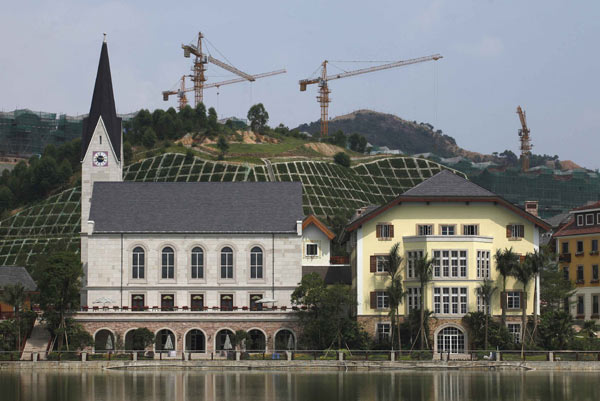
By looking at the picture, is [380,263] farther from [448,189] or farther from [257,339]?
[257,339]

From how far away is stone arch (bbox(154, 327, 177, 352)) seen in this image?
96062 mm

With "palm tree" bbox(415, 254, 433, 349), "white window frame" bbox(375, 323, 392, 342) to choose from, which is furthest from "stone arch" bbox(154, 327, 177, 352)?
"palm tree" bbox(415, 254, 433, 349)

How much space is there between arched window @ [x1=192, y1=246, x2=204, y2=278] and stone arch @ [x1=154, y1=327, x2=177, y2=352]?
763 cm

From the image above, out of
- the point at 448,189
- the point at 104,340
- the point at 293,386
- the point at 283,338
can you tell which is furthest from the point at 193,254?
the point at 293,386

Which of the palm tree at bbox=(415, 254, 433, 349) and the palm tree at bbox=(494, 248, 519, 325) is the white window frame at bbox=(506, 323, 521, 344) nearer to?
the palm tree at bbox=(494, 248, 519, 325)

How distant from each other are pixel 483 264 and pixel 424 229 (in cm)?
618

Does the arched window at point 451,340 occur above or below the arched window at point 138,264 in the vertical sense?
below

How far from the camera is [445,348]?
9569 cm

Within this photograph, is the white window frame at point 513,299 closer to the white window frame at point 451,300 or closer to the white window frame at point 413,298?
the white window frame at point 451,300

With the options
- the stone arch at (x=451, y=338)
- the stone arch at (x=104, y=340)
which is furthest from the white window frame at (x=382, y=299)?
the stone arch at (x=104, y=340)

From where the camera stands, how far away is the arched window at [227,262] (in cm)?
10525

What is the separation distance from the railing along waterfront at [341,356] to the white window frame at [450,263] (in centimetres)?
855

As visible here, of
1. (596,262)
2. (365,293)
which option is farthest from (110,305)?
(596,262)

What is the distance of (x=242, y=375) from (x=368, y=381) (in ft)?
36.0
